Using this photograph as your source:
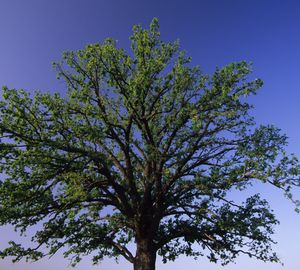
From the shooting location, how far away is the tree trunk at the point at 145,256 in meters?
23.0

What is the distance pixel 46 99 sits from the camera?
23797 millimetres

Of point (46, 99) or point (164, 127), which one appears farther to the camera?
point (164, 127)

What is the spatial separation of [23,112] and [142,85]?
24.3 feet

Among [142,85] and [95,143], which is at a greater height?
[142,85]

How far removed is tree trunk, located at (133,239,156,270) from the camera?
2302 centimetres

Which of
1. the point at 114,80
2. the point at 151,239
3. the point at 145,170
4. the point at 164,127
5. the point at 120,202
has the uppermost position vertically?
the point at 114,80

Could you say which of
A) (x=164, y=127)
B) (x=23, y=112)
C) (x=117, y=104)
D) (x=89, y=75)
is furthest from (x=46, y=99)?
(x=164, y=127)

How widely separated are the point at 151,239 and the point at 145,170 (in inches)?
182

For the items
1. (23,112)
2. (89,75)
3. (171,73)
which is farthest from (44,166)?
(171,73)

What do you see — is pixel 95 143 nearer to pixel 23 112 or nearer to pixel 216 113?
pixel 23 112

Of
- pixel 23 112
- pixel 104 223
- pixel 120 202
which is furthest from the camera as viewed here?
pixel 104 223

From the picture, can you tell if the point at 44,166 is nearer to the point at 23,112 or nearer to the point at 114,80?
the point at 23,112

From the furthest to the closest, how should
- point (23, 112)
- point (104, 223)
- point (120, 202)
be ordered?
point (104, 223), point (120, 202), point (23, 112)

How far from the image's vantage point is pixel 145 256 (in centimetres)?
2331
